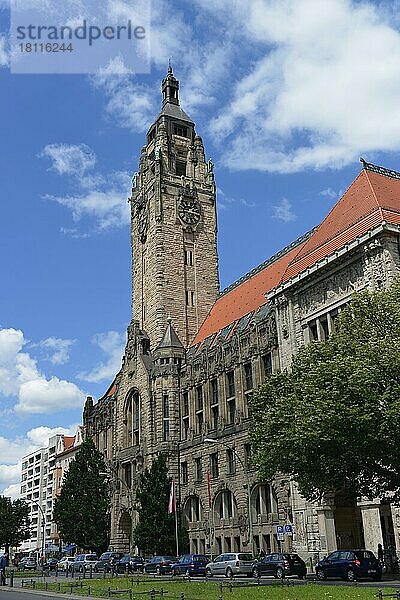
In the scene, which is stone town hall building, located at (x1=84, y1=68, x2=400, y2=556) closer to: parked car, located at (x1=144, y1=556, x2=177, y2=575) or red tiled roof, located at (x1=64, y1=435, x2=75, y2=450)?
parked car, located at (x1=144, y1=556, x2=177, y2=575)

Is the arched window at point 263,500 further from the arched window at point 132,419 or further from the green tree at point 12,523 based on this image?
the green tree at point 12,523

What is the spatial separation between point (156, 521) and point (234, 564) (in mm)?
19819

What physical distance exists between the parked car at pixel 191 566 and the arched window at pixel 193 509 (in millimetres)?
17105

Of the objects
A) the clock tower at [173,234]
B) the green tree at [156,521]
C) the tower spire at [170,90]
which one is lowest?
the green tree at [156,521]

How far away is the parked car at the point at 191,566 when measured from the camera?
149 feet

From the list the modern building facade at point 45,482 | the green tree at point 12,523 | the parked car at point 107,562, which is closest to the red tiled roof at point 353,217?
the parked car at point 107,562

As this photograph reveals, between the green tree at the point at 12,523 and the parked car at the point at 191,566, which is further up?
the green tree at the point at 12,523

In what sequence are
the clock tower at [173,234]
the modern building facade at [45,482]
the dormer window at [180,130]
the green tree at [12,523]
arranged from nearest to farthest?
the clock tower at [173,234]
the dormer window at [180,130]
the green tree at [12,523]
the modern building facade at [45,482]

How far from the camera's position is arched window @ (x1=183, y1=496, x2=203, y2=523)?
65.7 metres

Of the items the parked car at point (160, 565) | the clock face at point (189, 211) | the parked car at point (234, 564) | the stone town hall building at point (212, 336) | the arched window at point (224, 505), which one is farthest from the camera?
the clock face at point (189, 211)

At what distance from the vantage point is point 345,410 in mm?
29984

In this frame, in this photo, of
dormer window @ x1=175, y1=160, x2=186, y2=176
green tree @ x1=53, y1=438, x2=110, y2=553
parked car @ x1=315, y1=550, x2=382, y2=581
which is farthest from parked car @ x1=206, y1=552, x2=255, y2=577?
dormer window @ x1=175, y1=160, x2=186, y2=176

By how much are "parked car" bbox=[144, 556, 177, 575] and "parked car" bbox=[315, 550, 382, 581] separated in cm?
1754

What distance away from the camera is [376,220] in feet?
150
